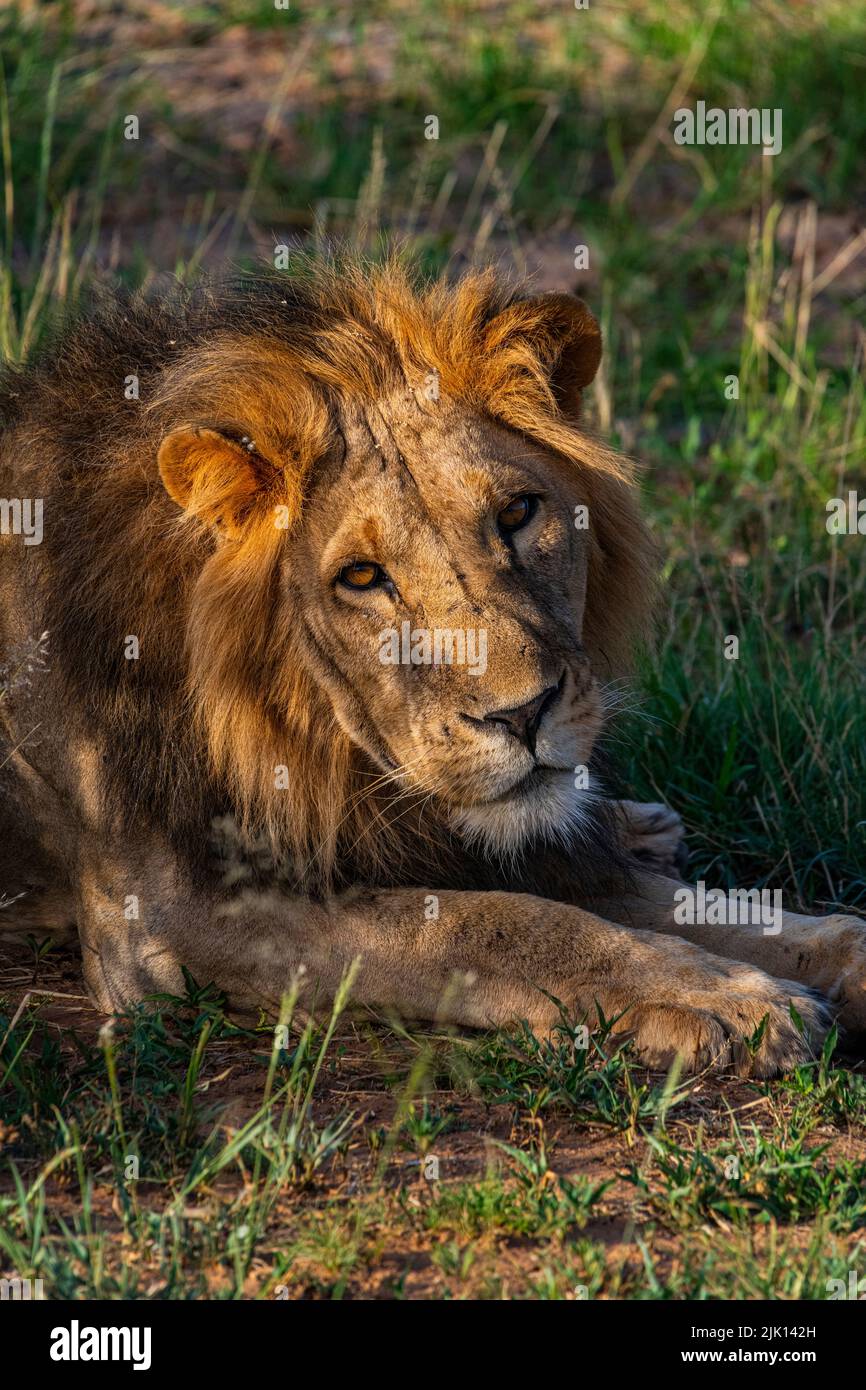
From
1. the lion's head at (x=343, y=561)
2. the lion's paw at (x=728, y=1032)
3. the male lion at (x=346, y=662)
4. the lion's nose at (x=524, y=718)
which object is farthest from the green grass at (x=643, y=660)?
the lion's nose at (x=524, y=718)

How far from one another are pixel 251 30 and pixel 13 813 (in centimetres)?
751

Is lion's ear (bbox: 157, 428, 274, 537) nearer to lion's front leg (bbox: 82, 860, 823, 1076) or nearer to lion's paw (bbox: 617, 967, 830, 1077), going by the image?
lion's front leg (bbox: 82, 860, 823, 1076)

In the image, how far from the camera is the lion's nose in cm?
347

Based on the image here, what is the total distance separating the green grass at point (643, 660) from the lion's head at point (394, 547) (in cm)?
55

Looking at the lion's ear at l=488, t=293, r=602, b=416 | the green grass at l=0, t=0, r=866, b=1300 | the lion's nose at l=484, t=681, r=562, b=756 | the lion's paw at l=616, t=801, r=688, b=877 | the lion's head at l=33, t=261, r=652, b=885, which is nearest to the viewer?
the green grass at l=0, t=0, r=866, b=1300

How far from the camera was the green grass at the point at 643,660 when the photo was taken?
120 inches

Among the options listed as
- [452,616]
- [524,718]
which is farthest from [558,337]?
[524,718]

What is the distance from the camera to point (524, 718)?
3473 mm

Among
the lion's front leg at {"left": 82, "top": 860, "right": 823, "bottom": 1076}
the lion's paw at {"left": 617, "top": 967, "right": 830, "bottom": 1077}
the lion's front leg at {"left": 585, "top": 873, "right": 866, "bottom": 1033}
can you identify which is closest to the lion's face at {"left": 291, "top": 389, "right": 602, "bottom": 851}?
the lion's front leg at {"left": 82, "top": 860, "right": 823, "bottom": 1076}

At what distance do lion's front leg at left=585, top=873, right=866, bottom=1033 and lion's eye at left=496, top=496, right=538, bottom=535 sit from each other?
110 centimetres

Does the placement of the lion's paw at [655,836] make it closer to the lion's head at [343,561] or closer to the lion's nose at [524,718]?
the lion's head at [343,561]

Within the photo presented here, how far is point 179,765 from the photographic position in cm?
393

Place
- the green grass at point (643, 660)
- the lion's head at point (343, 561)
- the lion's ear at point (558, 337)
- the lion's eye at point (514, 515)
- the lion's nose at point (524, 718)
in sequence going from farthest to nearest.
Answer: the lion's ear at point (558, 337), the lion's eye at point (514, 515), the lion's head at point (343, 561), the lion's nose at point (524, 718), the green grass at point (643, 660)
